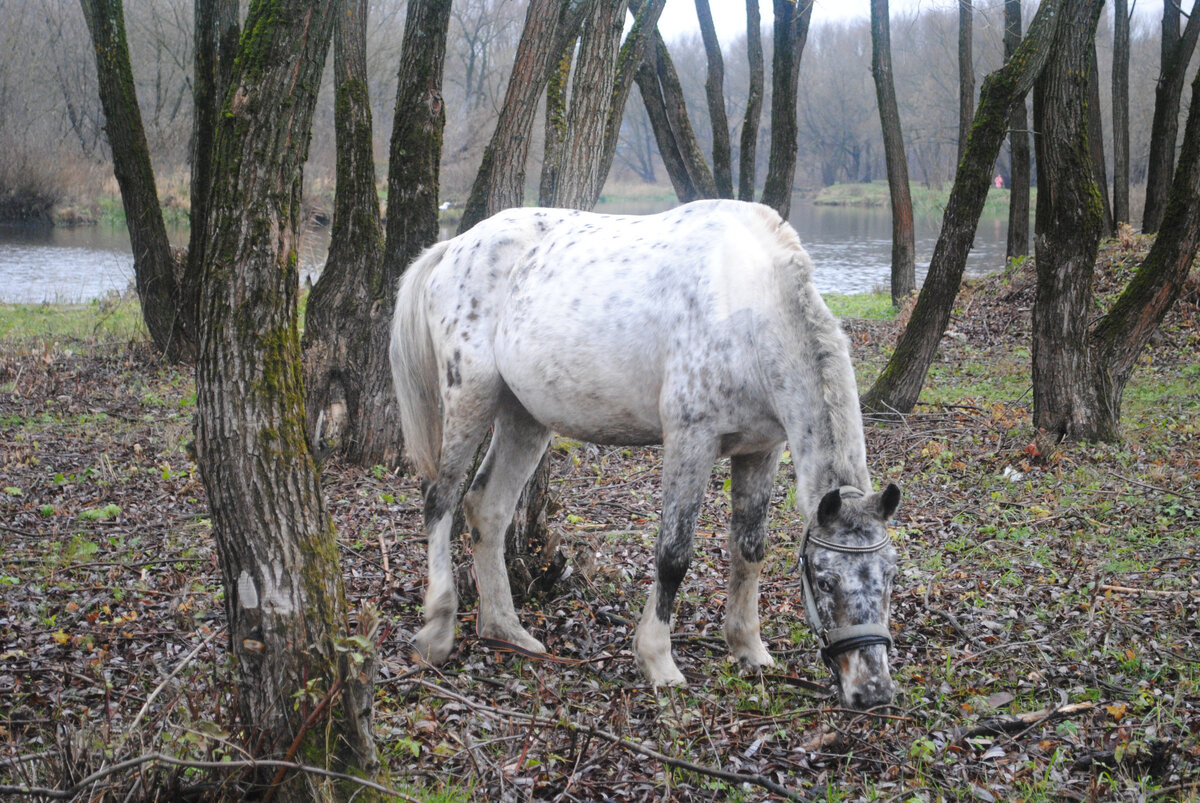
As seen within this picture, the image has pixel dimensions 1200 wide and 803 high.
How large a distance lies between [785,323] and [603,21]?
9.86 feet

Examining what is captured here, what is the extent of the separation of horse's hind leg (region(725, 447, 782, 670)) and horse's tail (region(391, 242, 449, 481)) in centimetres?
172

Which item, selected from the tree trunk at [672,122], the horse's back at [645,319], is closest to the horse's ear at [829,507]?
the horse's back at [645,319]

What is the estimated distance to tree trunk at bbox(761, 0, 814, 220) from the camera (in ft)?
34.2

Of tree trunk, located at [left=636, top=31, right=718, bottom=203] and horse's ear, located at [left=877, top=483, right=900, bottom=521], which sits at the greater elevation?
tree trunk, located at [left=636, top=31, right=718, bottom=203]

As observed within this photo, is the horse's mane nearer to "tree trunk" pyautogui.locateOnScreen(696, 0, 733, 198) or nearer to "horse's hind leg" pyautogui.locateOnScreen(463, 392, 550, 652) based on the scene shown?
"horse's hind leg" pyautogui.locateOnScreen(463, 392, 550, 652)

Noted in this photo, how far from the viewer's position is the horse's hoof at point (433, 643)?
14.4 feet

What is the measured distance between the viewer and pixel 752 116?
37.6ft

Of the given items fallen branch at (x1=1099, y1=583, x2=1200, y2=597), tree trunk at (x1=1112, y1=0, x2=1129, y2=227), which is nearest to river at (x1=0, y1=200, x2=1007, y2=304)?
tree trunk at (x1=1112, y1=0, x2=1129, y2=227)

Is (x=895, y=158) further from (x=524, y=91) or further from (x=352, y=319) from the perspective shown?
(x=352, y=319)

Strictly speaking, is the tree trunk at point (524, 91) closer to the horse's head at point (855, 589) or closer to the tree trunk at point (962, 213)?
the tree trunk at point (962, 213)

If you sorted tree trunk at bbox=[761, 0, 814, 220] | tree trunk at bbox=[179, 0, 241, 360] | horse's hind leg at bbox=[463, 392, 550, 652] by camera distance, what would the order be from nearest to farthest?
horse's hind leg at bbox=[463, 392, 550, 652] → tree trunk at bbox=[179, 0, 241, 360] → tree trunk at bbox=[761, 0, 814, 220]

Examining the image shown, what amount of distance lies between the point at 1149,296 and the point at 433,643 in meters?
6.45

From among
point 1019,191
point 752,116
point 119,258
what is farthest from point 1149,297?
point 119,258

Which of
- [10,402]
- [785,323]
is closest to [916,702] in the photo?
[785,323]
